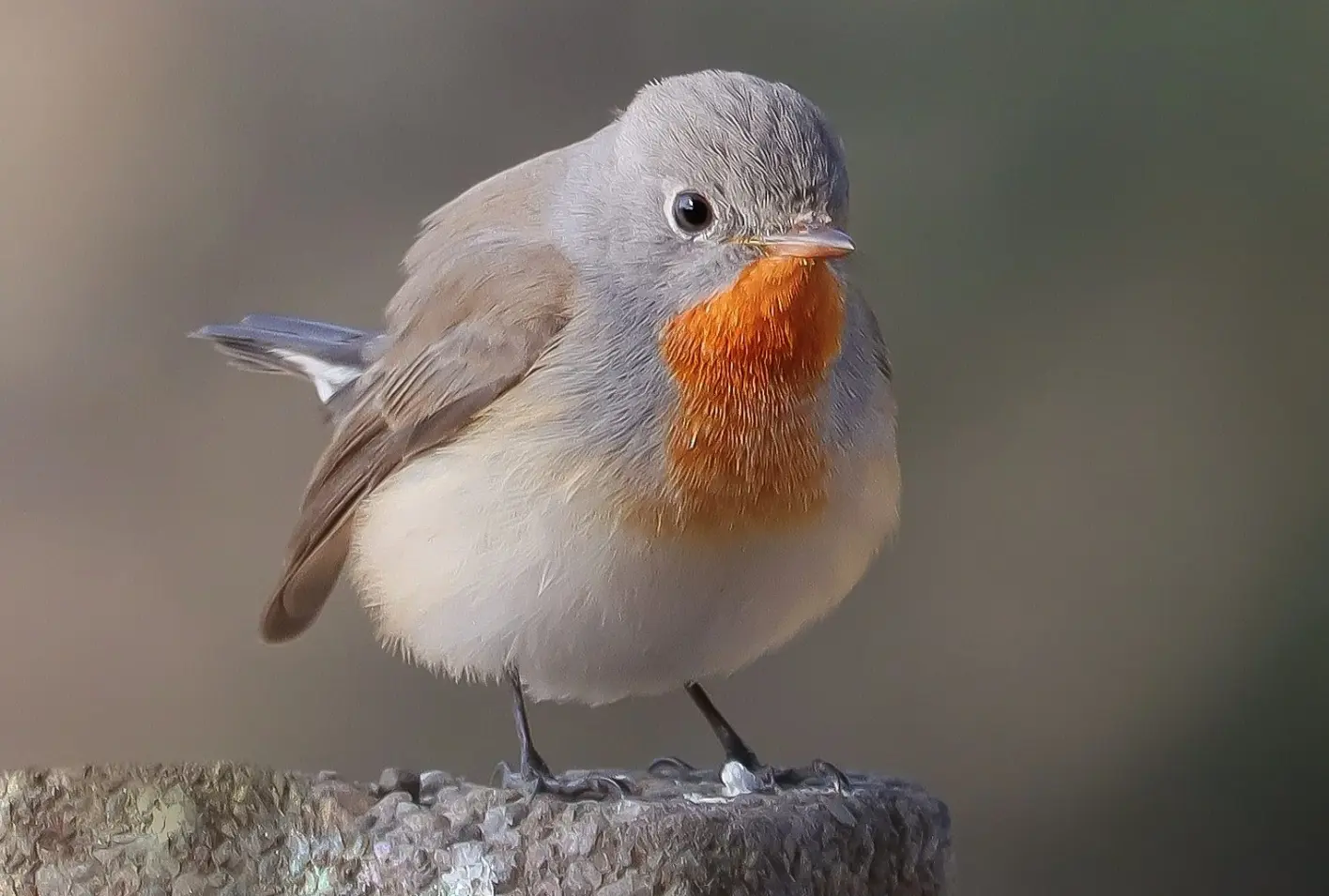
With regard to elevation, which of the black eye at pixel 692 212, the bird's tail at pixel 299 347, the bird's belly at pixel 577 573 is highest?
the bird's tail at pixel 299 347

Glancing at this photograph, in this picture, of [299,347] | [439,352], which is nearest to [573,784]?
[439,352]

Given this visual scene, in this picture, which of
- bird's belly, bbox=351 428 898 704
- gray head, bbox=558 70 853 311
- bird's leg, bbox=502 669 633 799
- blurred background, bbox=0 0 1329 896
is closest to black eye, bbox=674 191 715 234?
gray head, bbox=558 70 853 311

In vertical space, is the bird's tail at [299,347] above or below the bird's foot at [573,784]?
above

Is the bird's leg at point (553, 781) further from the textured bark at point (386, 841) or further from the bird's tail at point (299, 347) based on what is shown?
the bird's tail at point (299, 347)

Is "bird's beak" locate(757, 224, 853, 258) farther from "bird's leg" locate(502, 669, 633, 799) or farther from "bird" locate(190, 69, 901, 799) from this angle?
"bird's leg" locate(502, 669, 633, 799)

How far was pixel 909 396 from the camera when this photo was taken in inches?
86.3

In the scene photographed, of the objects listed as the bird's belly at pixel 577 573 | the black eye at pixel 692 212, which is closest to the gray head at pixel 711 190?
the black eye at pixel 692 212

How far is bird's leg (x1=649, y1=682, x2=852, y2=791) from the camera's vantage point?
1.39 meters

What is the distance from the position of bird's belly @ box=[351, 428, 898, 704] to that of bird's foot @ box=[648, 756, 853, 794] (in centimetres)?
12

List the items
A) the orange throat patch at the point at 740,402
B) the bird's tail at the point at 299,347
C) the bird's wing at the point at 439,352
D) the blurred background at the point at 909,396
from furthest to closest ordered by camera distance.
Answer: the blurred background at the point at 909,396 < the bird's tail at the point at 299,347 < the bird's wing at the point at 439,352 < the orange throat patch at the point at 740,402

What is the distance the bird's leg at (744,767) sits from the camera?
1392 millimetres

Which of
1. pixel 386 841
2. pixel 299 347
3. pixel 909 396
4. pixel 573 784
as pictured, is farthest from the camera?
pixel 909 396

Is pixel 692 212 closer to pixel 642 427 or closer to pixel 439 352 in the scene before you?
pixel 642 427

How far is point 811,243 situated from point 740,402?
17 centimetres
